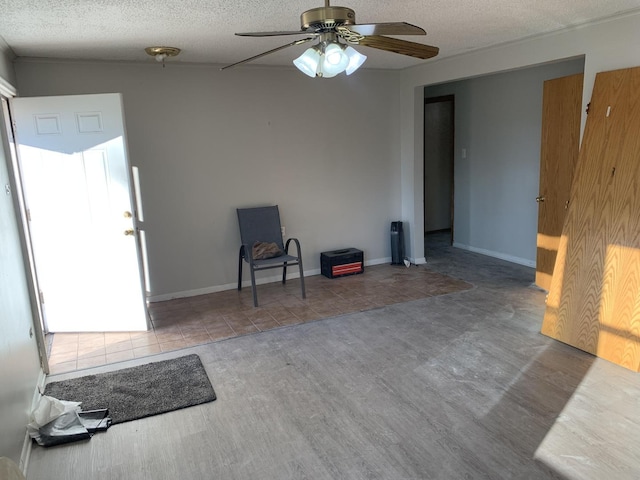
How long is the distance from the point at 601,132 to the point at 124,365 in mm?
3671

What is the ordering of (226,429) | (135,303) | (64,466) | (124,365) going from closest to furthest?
(64,466)
(226,429)
(124,365)
(135,303)

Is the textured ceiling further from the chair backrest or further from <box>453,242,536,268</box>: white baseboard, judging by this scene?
<box>453,242,536,268</box>: white baseboard

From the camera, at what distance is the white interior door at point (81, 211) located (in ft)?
11.6

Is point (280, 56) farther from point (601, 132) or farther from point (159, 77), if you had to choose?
point (601, 132)

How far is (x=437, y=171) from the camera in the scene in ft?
23.2

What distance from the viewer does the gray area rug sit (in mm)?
2730

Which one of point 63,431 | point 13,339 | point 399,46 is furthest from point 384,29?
point 63,431

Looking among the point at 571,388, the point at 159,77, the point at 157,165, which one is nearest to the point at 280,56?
the point at 159,77

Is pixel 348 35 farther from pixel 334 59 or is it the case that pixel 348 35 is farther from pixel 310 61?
pixel 310 61

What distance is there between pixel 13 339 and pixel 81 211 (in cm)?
144

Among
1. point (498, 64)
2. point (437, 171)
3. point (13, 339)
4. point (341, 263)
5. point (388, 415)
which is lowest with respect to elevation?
point (388, 415)

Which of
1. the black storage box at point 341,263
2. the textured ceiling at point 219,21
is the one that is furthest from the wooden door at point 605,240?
the black storage box at point 341,263

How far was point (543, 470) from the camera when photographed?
2.10 meters

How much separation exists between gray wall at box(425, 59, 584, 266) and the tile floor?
1.03m
